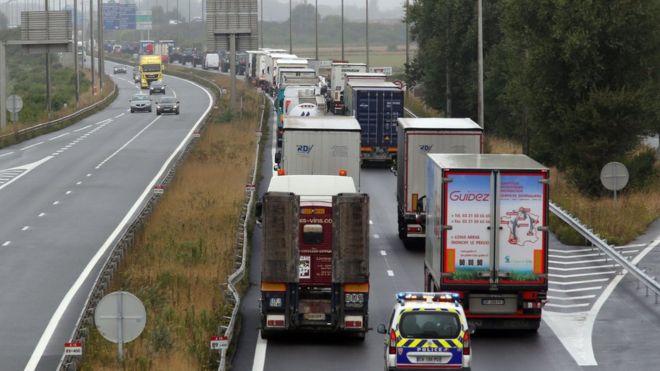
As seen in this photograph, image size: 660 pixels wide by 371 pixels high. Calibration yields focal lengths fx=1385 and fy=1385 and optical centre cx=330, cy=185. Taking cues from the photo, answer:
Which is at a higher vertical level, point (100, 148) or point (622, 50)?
point (622, 50)

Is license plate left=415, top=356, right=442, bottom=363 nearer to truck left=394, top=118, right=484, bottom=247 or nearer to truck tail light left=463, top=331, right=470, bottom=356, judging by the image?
truck tail light left=463, top=331, right=470, bottom=356

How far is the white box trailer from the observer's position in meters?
37.2

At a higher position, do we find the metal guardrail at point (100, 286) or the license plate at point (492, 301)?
the license plate at point (492, 301)

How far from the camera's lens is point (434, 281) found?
27.8 meters

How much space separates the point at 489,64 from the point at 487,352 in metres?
52.3

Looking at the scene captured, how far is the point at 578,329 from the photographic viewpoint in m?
28.0

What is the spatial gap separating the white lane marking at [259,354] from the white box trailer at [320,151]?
34.4ft

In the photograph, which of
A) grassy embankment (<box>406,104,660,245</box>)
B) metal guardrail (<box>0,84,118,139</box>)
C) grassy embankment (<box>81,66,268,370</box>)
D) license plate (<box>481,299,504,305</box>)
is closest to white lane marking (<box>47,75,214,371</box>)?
grassy embankment (<box>81,66,268,370</box>)

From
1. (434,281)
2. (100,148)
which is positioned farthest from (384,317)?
(100,148)

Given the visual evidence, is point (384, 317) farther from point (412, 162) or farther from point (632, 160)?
point (632, 160)

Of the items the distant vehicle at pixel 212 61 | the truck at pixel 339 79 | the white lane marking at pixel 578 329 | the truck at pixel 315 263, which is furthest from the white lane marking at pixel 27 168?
the distant vehicle at pixel 212 61

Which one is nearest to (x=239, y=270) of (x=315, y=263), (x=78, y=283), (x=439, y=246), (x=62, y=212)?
(x=78, y=283)

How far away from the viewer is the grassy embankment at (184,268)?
958 inches

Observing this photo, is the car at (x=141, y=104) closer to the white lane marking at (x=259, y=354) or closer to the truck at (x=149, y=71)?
the truck at (x=149, y=71)
